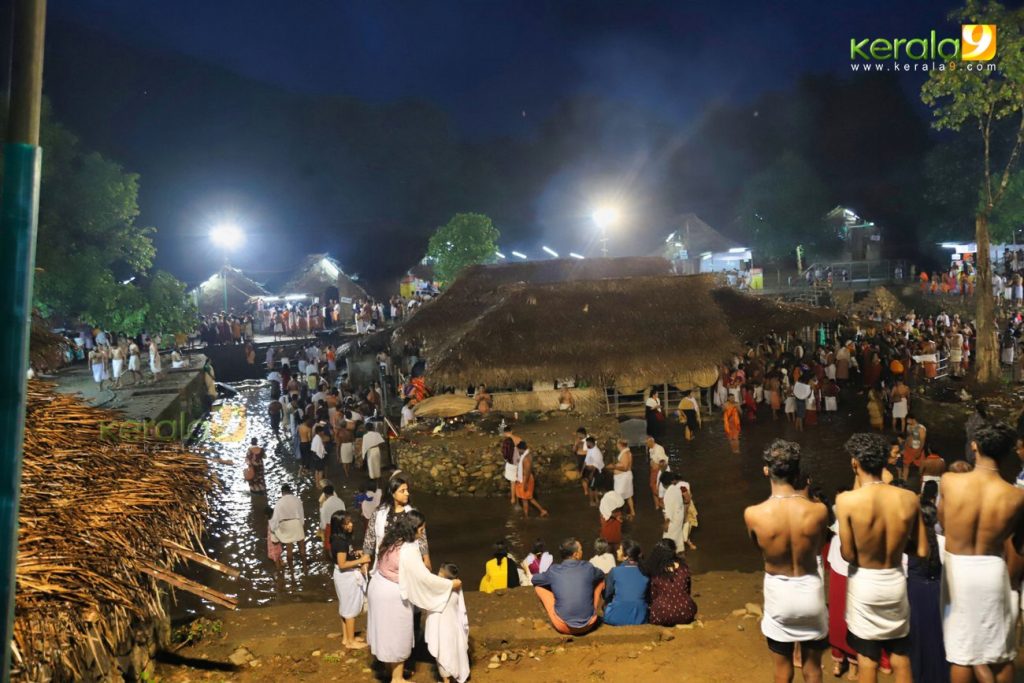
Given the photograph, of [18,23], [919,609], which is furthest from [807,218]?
[18,23]

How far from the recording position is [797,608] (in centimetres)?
414

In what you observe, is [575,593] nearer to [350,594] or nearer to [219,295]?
[350,594]

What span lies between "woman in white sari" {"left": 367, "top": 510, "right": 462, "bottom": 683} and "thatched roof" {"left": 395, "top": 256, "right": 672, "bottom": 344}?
1478cm

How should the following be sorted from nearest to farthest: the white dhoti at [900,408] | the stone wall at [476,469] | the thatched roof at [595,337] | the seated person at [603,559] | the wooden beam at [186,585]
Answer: the wooden beam at [186,585] < the seated person at [603,559] < the stone wall at [476,469] < the white dhoti at [900,408] < the thatched roof at [595,337]

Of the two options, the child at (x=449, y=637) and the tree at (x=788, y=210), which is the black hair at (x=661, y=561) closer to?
the child at (x=449, y=637)

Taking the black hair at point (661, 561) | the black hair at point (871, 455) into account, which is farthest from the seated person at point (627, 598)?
the black hair at point (871, 455)

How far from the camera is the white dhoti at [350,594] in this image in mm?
6605

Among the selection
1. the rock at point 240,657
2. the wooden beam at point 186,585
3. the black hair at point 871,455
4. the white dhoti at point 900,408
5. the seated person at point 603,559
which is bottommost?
the rock at point 240,657

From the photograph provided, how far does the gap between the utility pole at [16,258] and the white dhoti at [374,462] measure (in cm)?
1155

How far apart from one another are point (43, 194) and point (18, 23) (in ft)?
76.4

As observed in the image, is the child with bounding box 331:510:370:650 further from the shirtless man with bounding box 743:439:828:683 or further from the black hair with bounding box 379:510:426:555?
the shirtless man with bounding box 743:439:828:683

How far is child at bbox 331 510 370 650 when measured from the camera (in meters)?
6.61

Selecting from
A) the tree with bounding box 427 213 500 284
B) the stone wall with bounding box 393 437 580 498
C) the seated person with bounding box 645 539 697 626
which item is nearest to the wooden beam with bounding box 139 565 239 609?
the seated person with bounding box 645 539 697 626

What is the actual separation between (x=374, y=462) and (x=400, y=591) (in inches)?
341
